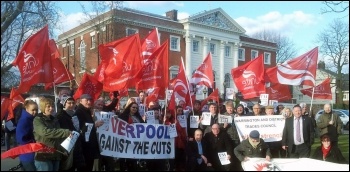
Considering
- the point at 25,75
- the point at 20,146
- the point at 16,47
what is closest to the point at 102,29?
the point at 16,47

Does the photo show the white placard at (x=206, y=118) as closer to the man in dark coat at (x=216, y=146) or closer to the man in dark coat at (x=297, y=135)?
the man in dark coat at (x=216, y=146)

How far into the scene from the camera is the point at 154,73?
36.2 feet

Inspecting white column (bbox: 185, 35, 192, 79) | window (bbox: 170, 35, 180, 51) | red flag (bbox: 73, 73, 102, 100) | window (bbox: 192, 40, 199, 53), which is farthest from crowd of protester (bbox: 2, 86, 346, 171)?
window (bbox: 192, 40, 199, 53)

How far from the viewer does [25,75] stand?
908cm

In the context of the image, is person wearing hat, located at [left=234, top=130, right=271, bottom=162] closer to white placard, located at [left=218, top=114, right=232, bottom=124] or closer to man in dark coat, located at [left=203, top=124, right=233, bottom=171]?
man in dark coat, located at [left=203, top=124, right=233, bottom=171]

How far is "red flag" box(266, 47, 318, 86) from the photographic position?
12.8 meters

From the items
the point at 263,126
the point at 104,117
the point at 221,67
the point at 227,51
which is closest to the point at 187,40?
the point at 221,67

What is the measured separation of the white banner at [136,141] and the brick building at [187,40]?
85.1 feet

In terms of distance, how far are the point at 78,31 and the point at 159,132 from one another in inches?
1367

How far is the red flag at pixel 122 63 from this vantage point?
36.2 ft

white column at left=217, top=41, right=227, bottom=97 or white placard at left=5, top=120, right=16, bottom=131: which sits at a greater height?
white column at left=217, top=41, right=227, bottom=97

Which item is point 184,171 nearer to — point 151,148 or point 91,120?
point 151,148

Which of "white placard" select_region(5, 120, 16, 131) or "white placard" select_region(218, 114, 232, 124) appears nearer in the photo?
"white placard" select_region(218, 114, 232, 124)

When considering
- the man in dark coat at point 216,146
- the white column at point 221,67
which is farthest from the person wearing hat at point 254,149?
the white column at point 221,67
